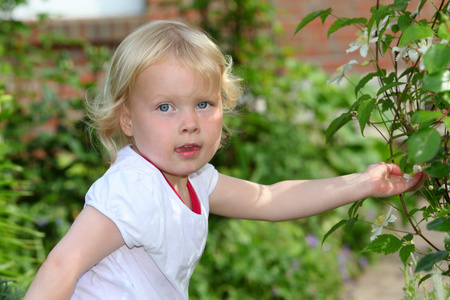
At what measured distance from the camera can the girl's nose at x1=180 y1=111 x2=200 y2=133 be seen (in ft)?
5.38

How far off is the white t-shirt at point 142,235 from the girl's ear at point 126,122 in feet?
0.23

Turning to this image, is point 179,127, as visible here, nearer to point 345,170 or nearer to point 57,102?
point 57,102

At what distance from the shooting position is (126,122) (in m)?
1.81

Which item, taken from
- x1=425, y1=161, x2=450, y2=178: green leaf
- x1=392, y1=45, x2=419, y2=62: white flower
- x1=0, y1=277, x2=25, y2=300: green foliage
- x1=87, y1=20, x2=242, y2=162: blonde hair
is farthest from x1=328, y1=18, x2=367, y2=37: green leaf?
x1=0, y1=277, x2=25, y2=300: green foliage

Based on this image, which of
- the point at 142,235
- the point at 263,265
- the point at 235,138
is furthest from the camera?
the point at 235,138

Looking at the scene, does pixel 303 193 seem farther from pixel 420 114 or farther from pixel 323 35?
pixel 323 35

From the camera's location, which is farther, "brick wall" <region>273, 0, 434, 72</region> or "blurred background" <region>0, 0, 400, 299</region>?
"brick wall" <region>273, 0, 434, 72</region>

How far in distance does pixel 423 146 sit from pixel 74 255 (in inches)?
32.4

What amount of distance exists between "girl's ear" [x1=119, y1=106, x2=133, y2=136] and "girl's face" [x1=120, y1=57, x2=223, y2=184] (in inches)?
3.3

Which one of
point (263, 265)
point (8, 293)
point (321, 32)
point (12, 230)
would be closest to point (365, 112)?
point (8, 293)

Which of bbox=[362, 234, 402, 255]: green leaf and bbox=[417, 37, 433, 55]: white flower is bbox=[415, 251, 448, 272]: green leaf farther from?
bbox=[417, 37, 433, 55]: white flower

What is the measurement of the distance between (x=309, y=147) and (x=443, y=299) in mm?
2892

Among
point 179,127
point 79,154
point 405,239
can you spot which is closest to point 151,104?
point 179,127

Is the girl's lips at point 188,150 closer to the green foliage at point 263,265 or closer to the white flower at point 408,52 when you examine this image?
the white flower at point 408,52
